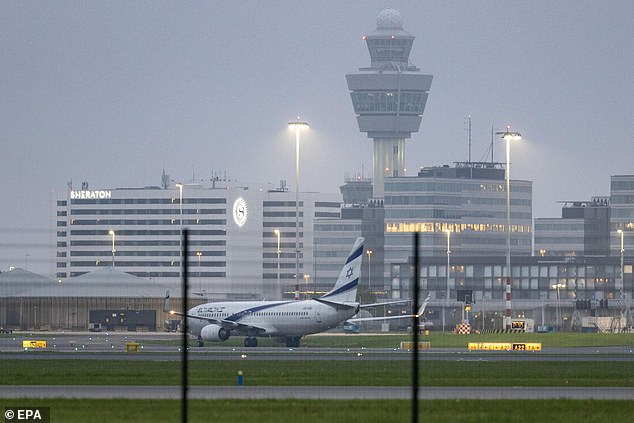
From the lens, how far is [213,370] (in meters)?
64.5

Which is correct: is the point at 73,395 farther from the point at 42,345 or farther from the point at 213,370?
the point at 42,345

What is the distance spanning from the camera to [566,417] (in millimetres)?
42375

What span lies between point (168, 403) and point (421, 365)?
83.6 feet

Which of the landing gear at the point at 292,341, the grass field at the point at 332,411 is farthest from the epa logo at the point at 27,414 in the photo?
the landing gear at the point at 292,341

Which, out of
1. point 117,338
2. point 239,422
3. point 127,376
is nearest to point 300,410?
point 239,422

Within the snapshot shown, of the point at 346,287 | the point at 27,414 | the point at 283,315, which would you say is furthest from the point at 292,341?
the point at 27,414

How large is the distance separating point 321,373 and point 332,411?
19.6 m

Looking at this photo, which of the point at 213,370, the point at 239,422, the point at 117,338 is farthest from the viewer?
the point at 117,338

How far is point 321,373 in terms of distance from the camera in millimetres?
62219

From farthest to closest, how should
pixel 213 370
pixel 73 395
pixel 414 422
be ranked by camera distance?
pixel 213 370, pixel 73 395, pixel 414 422

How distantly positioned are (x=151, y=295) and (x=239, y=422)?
62111mm

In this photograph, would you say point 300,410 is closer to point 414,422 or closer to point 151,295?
point 414,422

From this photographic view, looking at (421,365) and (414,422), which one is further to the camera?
(421,365)

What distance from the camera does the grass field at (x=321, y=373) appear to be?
186 ft
